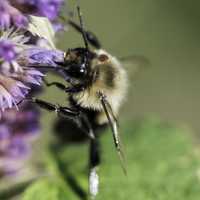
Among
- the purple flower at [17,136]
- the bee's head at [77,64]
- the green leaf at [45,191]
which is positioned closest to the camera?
the bee's head at [77,64]

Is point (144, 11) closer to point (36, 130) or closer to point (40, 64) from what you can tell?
point (36, 130)

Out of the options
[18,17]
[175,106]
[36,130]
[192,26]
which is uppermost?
[18,17]

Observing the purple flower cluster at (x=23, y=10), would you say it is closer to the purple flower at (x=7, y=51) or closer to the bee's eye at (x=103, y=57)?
the purple flower at (x=7, y=51)

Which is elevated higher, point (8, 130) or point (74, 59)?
point (74, 59)

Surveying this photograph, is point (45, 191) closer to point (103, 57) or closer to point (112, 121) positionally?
point (112, 121)

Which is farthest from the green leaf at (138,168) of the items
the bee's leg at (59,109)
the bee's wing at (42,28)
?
the bee's wing at (42,28)

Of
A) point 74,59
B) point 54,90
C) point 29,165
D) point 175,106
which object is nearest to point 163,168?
point 29,165

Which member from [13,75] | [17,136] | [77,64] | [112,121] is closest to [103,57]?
[77,64]
